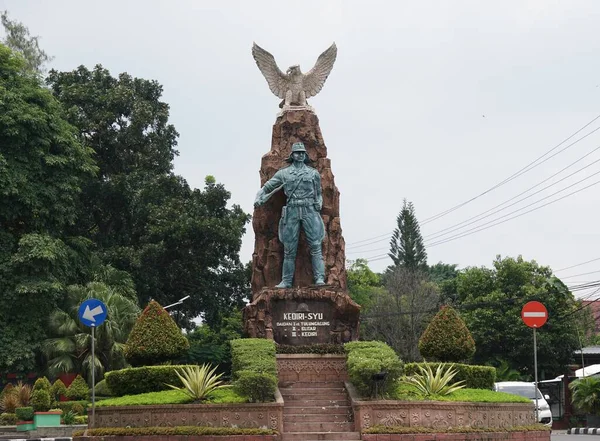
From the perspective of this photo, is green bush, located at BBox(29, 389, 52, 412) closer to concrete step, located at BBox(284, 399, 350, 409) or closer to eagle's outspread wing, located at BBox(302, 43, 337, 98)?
concrete step, located at BBox(284, 399, 350, 409)

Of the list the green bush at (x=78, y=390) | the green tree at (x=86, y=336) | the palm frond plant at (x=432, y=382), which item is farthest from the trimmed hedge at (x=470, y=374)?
the green tree at (x=86, y=336)

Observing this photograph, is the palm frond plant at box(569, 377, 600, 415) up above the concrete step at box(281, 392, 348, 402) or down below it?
above

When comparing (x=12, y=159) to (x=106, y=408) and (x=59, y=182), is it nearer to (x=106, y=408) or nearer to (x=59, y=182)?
(x=59, y=182)

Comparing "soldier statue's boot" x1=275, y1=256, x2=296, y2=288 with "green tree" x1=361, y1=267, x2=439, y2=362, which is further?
"green tree" x1=361, y1=267, x2=439, y2=362

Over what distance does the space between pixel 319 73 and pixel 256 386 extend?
1186 cm

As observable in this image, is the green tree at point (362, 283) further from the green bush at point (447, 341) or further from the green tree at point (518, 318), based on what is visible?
the green bush at point (447, 341)

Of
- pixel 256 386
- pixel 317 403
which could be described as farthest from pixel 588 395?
pixel 256 386

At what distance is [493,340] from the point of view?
47.3 metres

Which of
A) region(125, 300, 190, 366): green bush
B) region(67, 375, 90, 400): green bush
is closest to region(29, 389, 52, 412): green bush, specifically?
region(67, 375, 90, 400): green bush

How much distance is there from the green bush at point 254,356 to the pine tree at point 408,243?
1581 inches

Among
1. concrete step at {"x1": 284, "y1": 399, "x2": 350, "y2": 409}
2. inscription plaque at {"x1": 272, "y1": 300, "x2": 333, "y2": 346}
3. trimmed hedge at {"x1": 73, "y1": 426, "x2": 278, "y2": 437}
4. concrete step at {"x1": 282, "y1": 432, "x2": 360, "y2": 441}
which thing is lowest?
concrete step at {"x1": 282, "y1": 432, "x2": 360, "y2": 441}

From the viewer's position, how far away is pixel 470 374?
2477cm

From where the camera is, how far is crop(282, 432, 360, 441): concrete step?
2062cm

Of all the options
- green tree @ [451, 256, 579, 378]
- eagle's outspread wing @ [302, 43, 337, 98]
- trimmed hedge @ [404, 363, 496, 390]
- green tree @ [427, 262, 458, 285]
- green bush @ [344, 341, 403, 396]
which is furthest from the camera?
green tree @ [427, 262, 458, 285]
